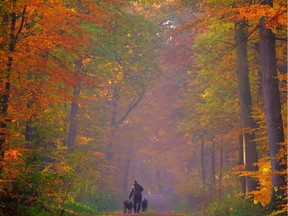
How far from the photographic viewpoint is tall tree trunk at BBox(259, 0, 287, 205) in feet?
49.6

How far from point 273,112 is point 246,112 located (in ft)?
14.9

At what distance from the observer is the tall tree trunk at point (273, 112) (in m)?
15.1

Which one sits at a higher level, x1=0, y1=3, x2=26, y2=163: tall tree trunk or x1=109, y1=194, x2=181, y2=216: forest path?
x1=0, y1=3, x2=26, y2=163: tall tree trunk

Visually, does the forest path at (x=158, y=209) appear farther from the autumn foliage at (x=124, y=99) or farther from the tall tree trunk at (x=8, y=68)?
the tall tree trunk at (x=8, y=68)

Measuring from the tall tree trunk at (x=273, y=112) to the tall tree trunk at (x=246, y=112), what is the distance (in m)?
3.44

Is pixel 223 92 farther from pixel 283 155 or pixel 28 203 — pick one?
pixel 28 203

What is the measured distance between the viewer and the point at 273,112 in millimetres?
15492

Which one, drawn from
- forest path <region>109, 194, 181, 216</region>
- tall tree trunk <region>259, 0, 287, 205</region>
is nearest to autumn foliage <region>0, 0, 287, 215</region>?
tall tree trunk <region>259, 0, 287, 205</region>

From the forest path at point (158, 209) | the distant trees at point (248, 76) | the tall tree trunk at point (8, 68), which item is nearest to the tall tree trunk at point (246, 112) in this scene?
the distant trees at point (248, 76)

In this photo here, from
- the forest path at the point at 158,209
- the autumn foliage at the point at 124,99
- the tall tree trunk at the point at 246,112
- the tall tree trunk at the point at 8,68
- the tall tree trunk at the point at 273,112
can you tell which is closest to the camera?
the tall tree trunk at the point at 8,68

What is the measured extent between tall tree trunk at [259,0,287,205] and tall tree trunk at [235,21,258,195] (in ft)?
11.3

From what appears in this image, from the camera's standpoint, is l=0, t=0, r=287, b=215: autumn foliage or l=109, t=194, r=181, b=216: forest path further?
l=109, t=194, r=181, b=216: forest path

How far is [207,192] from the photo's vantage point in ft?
110

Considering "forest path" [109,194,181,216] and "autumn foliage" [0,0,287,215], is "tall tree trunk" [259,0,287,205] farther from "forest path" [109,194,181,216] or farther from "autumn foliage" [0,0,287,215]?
"forest path" [109,194,181,216]
